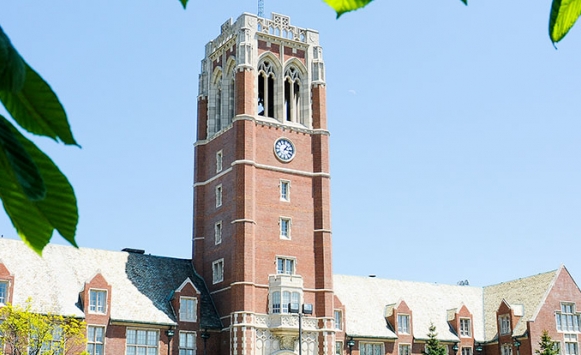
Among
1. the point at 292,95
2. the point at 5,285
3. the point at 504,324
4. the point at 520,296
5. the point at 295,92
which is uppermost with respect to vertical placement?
the point at 295,92

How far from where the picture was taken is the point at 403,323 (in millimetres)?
58531

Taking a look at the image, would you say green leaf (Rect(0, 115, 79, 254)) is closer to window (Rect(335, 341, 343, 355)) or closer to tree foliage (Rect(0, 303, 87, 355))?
tree foliage (Rect(0, 303, 87, 355))

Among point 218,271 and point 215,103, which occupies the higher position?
point 215,103

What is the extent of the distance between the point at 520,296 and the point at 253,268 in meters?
22.2

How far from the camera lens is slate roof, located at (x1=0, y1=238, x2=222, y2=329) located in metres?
46.2

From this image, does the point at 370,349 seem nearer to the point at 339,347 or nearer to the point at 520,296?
the point at 339,347

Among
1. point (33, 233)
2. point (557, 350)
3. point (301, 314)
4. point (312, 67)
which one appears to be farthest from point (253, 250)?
point (33, 233)

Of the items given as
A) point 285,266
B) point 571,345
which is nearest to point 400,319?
point 571,345

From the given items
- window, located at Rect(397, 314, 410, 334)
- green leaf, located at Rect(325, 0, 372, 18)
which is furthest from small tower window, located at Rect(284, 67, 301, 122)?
green leaf, located at Rect(325, 0, 372, 18)

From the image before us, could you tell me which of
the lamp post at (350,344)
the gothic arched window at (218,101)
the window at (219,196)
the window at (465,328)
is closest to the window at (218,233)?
the window at (219,196)

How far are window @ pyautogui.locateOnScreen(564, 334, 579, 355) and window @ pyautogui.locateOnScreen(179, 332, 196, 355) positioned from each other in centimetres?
2522

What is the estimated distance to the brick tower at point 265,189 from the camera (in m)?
48.8

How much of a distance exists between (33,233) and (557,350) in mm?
56424

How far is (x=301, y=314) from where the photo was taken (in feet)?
160
